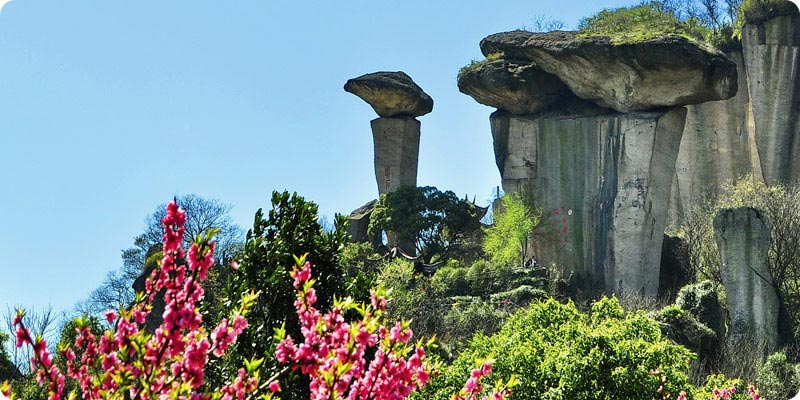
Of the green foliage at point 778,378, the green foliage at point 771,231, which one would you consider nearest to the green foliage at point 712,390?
the green foliage at point 778,378

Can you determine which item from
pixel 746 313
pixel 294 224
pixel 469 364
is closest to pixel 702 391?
pixel 469 364

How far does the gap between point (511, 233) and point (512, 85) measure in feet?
14.1

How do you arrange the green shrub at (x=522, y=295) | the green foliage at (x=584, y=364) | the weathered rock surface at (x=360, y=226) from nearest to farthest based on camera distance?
the green foliage at (x=584, y=364) < the green shrub at (x=522, y=295) < the weathered rock surface at (x=360, y=226)

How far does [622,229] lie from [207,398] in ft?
91.0

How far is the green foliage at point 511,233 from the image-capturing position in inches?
1324

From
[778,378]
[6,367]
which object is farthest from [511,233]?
Answer: [6,367]

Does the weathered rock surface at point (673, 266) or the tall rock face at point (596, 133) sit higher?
the tall rock face at point (596, 133)

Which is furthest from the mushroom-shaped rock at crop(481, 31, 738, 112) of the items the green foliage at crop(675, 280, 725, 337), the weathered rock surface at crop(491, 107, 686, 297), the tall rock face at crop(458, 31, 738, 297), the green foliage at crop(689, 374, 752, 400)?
the green foliage at crop(689, 374, 752, 400)

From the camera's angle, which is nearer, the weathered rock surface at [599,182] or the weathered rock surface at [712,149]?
the weathered rock surface at [599,182]

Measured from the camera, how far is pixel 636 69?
104 feet

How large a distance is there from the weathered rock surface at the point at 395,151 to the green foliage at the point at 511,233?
5.61 metres

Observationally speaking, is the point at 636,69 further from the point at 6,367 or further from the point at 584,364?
the point at 584,364

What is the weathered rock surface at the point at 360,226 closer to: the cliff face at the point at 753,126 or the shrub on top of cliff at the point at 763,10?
the cliff face at the point at 753,126

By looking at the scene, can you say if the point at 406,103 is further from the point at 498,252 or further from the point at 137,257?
the point at 137,257
